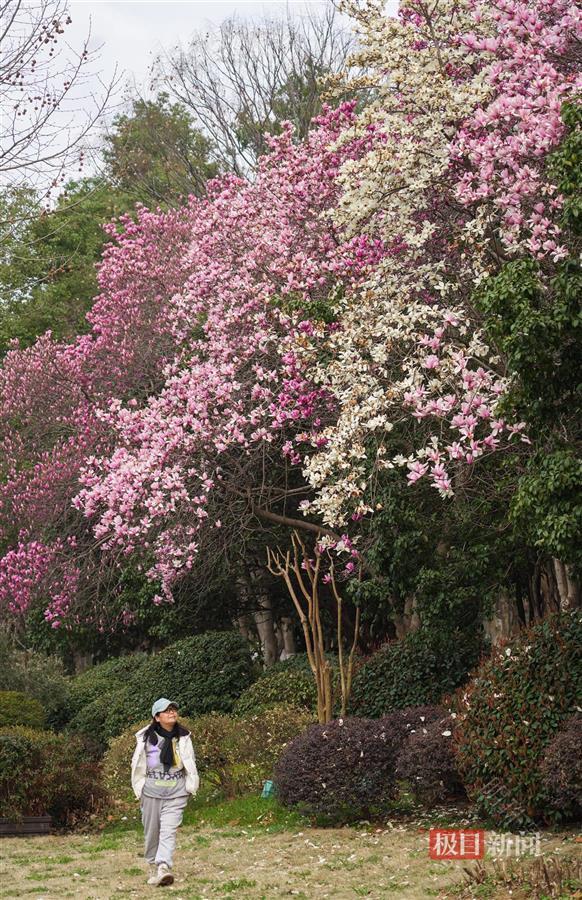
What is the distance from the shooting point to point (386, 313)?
1095 cm

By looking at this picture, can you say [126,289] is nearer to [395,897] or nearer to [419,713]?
[419,713]

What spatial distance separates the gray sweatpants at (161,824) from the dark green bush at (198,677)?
22.4 feet

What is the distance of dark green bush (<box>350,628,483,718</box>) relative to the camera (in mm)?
12539

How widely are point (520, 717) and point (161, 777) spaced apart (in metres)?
2.92

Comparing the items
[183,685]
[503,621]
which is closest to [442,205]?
[503,621]

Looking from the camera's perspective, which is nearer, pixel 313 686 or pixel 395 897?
pixel 395 897

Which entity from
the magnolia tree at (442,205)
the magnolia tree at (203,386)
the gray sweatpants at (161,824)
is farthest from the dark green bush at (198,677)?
the gray sweatpants at (161,824)

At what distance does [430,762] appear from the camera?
984 centimetres

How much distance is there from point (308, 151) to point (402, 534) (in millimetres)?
5550

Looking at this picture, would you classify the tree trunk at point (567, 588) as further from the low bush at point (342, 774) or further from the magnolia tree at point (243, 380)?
the magnolia tree at point (243, 380)

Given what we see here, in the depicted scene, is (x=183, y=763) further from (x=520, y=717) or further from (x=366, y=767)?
(x=520, y=717)

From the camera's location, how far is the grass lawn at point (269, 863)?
763cm

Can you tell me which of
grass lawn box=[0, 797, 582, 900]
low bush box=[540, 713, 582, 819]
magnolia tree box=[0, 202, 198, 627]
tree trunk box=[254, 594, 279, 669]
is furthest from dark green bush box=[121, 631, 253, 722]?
low bush box=[540, 713, 582, 819]

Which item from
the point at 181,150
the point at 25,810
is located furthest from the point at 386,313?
the point at 181,150
